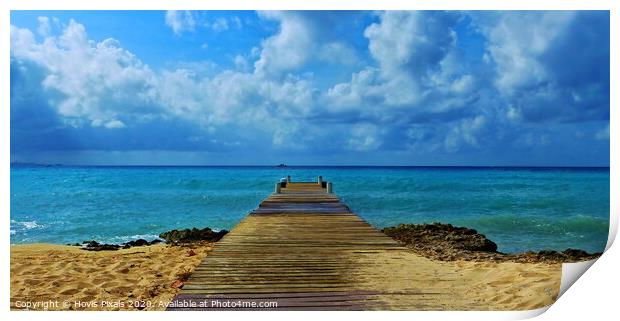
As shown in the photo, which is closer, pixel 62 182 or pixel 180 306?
pixel 180 306

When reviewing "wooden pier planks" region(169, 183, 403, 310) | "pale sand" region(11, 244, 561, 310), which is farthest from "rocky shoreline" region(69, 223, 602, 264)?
"wooden pier planks" region(169, 183, 403, 310)

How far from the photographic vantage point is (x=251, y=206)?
1984 cm

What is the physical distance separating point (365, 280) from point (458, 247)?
19.3ft

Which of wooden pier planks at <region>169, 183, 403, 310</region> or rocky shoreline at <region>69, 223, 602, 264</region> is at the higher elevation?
wooden pier planks at <region>169, 183, 403, 310</region>

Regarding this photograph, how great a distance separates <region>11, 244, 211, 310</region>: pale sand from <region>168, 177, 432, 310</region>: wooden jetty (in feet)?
3.42

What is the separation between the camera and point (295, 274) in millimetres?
4191

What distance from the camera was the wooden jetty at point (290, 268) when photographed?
3604mm

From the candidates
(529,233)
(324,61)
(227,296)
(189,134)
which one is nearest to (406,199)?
(529,233)

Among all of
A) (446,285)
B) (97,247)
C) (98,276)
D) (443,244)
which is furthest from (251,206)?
(446,285)

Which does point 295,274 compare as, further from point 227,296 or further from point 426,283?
point 426,283

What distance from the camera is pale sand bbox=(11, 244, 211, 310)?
535 centimetres

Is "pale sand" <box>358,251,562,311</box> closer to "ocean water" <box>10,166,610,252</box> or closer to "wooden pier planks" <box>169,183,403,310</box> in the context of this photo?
"wooden pier planks" <box>169,183,403,310</box>

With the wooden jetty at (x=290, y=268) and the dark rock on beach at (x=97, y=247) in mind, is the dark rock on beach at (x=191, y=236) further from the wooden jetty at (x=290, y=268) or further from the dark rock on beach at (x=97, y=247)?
the wooden jetty at (x=290, y=268)
